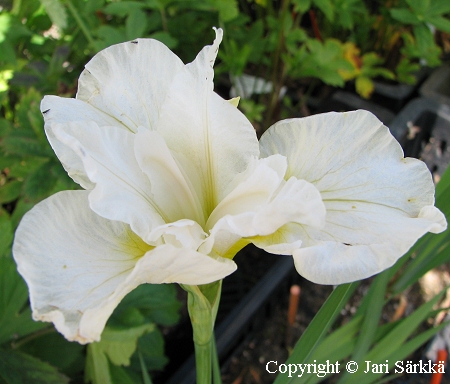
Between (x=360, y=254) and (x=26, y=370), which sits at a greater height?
(x=360, y=254)

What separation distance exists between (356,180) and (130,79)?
9.5 inches

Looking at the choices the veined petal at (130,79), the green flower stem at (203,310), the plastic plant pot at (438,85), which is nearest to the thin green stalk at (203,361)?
the green flower stem at (203,310)

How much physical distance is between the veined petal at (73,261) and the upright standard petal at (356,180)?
6.1 inches

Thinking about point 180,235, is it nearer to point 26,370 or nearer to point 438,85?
point 26,370

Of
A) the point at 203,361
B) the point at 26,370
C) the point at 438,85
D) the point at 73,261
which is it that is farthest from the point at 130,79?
the point at 438,85

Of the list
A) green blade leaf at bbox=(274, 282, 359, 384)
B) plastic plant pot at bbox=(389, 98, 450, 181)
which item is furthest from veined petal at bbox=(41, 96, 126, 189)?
plastic plant pot at bbox=(389, 98, 450, 181)

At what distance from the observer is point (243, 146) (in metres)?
0.42

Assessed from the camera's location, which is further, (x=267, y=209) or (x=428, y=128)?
(x=428, y=128)

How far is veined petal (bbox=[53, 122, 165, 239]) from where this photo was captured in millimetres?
334

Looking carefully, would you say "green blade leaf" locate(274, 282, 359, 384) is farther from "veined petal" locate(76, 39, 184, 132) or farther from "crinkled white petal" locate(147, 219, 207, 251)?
"veined petal" locate(76, 39, 184, 132)

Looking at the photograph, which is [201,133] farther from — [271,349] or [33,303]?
[271,349]

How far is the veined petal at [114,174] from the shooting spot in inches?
13.2

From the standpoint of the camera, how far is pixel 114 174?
38 centimetres

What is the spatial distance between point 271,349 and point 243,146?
2.66 ft
